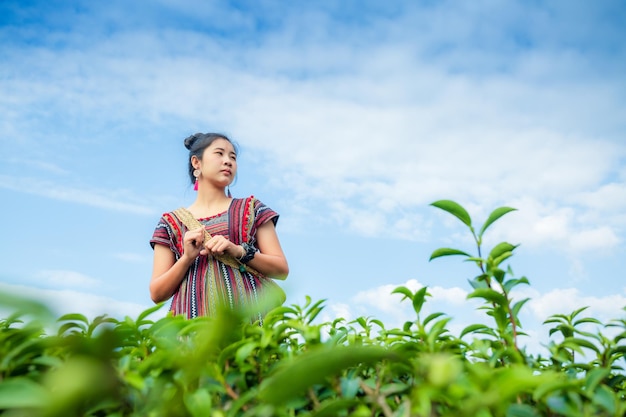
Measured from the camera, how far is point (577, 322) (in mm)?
1637

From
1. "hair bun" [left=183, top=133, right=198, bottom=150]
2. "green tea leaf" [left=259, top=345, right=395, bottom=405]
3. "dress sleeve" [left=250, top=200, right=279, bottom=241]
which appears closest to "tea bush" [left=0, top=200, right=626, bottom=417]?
"green tea leaf" [left=259, top=345, right=395, bottom=405]

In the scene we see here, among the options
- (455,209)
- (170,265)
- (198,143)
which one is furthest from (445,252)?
(198,143)

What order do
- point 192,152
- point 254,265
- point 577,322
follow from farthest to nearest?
point 192,152
point 254,265
point 577,322

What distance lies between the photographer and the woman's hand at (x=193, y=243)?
3866mm

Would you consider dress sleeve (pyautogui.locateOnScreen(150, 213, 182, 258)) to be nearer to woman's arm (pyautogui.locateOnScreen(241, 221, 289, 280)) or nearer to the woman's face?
the woman's face

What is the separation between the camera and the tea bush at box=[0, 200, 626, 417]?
0.83m

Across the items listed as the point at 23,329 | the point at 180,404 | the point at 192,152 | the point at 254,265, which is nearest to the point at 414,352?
the point at 180,404

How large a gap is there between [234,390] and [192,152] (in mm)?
3834

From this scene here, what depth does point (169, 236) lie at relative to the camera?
4.37 metres

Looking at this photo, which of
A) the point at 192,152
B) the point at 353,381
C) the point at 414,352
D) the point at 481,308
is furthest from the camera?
the point at 192,152

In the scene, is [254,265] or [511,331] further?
[254,265]

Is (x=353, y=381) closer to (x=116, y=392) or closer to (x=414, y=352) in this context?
(x=414, y=352)

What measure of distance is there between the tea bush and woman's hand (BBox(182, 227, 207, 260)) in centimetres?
219

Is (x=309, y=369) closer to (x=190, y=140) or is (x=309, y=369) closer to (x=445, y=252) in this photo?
(x=445, y=252)
